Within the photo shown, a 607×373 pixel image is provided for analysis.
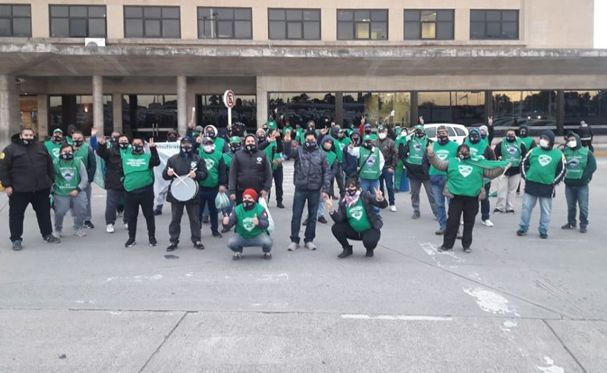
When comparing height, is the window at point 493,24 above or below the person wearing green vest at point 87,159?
above

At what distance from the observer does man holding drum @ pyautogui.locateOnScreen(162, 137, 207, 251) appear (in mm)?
9234

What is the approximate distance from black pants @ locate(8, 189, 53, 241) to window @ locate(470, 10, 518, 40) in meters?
27.1

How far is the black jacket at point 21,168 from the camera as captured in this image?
9.34 metres

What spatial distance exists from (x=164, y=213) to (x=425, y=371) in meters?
9.10

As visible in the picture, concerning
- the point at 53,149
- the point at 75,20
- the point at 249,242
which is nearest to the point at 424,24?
the point at 75,20

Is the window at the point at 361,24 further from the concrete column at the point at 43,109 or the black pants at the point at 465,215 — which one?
the black pants at the point at 465,215

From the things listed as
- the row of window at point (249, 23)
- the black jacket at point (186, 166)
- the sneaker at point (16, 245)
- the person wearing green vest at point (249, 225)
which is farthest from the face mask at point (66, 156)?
the row of window at point (249, 23)

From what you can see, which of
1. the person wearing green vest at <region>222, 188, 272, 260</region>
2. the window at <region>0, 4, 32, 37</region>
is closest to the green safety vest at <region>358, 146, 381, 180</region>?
the person wearing green vest at <region>222, 188, 272, 260</region>

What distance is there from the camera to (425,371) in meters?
4.77

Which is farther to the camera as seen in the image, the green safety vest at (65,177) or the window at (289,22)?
the window at (289,22)

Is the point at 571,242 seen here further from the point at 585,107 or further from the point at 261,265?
the point at 585,107

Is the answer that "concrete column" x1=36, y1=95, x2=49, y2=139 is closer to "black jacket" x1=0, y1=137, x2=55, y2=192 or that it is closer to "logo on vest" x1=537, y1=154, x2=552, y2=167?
"black jacket" x1=0, y1=137, x2=55, y2=192

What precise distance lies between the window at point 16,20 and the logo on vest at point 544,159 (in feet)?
90.0

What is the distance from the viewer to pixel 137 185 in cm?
947
